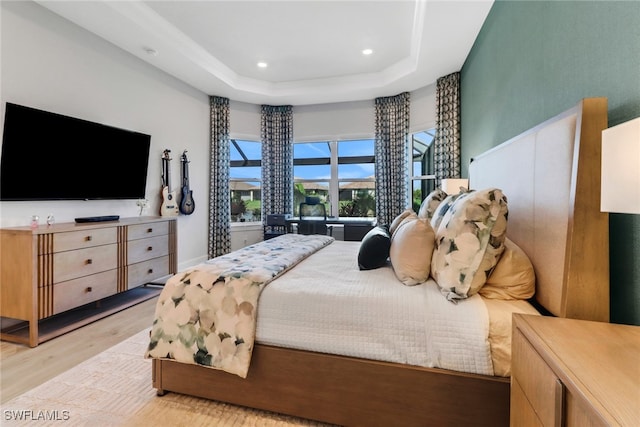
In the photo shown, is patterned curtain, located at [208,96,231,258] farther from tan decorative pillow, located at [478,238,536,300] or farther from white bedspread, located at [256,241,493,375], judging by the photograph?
tan decorative pillow, located at [478,238,536,300]

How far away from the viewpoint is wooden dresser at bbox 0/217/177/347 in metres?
2.18

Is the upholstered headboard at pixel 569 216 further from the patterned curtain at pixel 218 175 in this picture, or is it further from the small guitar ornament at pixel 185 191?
the patterned curtain at pixel 218 175

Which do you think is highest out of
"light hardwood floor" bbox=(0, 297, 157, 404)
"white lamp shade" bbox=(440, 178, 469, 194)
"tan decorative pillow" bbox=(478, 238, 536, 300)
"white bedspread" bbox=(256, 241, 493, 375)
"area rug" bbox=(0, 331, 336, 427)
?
"white lamp shade" bbox=(440, 178, 469, 194)

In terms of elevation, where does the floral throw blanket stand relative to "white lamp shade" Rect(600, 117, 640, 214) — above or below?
below

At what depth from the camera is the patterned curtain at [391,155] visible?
15.5ft

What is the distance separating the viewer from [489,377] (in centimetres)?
118

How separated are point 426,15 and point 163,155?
352cm

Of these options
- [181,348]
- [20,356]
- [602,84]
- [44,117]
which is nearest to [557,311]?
[602,84]

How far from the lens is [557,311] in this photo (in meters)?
1.12

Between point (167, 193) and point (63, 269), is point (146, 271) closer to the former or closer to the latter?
point (63, 269)

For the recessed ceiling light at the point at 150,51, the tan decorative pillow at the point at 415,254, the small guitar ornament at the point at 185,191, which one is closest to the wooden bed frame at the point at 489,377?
the tan decorative pillow at the point at 415,254

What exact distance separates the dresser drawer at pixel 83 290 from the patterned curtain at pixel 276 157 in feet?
9.21

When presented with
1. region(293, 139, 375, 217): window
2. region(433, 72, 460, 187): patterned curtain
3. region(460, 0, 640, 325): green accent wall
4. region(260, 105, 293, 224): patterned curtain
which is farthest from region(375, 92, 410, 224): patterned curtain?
region(460, 0, 640, 325): green accent wall

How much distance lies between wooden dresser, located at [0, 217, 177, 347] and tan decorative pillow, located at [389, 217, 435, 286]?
2.58 metres
